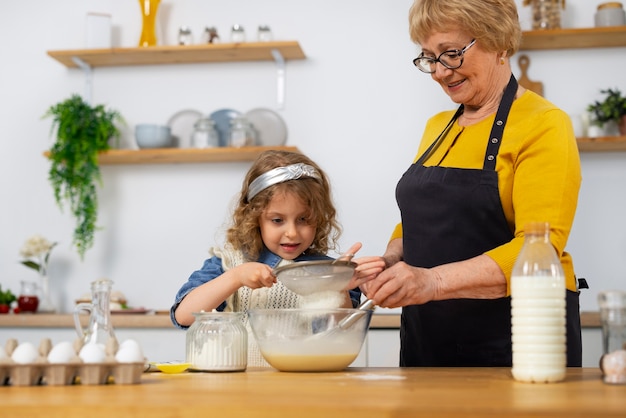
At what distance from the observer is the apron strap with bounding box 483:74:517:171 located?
76.8 inches

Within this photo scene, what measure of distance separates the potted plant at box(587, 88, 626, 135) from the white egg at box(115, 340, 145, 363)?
2.88m

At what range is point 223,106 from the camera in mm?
4176

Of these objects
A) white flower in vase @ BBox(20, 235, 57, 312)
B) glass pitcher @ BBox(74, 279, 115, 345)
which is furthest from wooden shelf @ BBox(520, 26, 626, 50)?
glass pitcher @ BBox(74, 279, 115, 345)

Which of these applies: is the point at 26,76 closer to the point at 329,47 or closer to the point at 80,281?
the point at 80,281

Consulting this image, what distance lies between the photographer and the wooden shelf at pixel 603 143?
3684 mm

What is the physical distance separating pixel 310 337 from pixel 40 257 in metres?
2.81

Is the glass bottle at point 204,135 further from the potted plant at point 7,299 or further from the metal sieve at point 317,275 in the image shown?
the metal sieve at point 317,275

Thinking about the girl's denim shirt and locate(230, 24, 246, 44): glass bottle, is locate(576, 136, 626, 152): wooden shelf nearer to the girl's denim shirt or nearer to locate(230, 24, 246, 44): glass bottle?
locate(230, 24, 246, 44): glass bottle

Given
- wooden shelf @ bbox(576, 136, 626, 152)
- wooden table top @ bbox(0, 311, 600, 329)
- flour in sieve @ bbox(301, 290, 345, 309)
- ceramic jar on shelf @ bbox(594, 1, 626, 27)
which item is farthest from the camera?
ceramic jar on shelf @ bbox(594, 1, 626, 27)

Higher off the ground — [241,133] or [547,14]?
[547,14]

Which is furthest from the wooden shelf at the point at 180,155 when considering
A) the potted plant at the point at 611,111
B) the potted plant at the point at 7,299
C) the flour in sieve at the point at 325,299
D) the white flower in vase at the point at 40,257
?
the flour in sieve at the point at 325,299

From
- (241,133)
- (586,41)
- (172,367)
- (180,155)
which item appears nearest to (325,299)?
(172,367)

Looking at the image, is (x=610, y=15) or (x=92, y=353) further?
(x=610, y=15)

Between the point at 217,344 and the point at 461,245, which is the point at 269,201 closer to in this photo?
the point at 461,245
